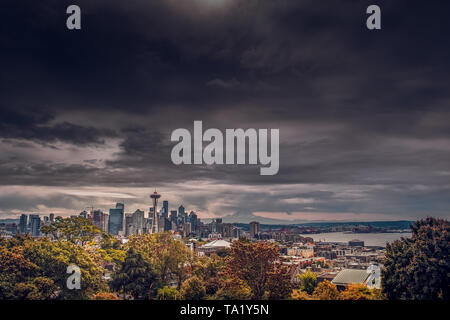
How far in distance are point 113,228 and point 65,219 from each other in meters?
119

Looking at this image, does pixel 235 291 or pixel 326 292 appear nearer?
pixel 326 292

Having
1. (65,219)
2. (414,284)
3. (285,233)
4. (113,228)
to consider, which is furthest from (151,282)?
(113,228)

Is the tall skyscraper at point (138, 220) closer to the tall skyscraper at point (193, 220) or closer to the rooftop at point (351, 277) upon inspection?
the tall skyscraper at point (193, 220)

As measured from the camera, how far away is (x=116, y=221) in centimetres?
15512

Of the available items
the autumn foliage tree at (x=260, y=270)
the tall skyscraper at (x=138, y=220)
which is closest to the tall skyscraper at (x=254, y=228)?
A: the tall skyscraper at (x=138, y=220)

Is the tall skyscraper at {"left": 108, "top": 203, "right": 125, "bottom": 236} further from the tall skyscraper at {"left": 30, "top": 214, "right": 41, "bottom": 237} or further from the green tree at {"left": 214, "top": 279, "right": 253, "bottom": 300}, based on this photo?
the green tree at {"left": 214, "top": 279, "right": 253, "bottom": 300}

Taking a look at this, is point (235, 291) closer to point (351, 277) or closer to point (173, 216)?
point (351, 277)

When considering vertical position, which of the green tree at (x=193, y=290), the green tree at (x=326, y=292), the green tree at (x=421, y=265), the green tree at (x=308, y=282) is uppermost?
the green tree at (x=421, y=265)

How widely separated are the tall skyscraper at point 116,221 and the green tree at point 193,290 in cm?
12864

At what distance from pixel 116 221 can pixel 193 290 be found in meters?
139

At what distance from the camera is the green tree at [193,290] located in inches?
944

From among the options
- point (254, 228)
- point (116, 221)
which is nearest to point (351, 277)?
point (254, 228)

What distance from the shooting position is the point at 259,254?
2323 cm

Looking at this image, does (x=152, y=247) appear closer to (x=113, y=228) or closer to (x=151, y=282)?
(x=151, y=282)
